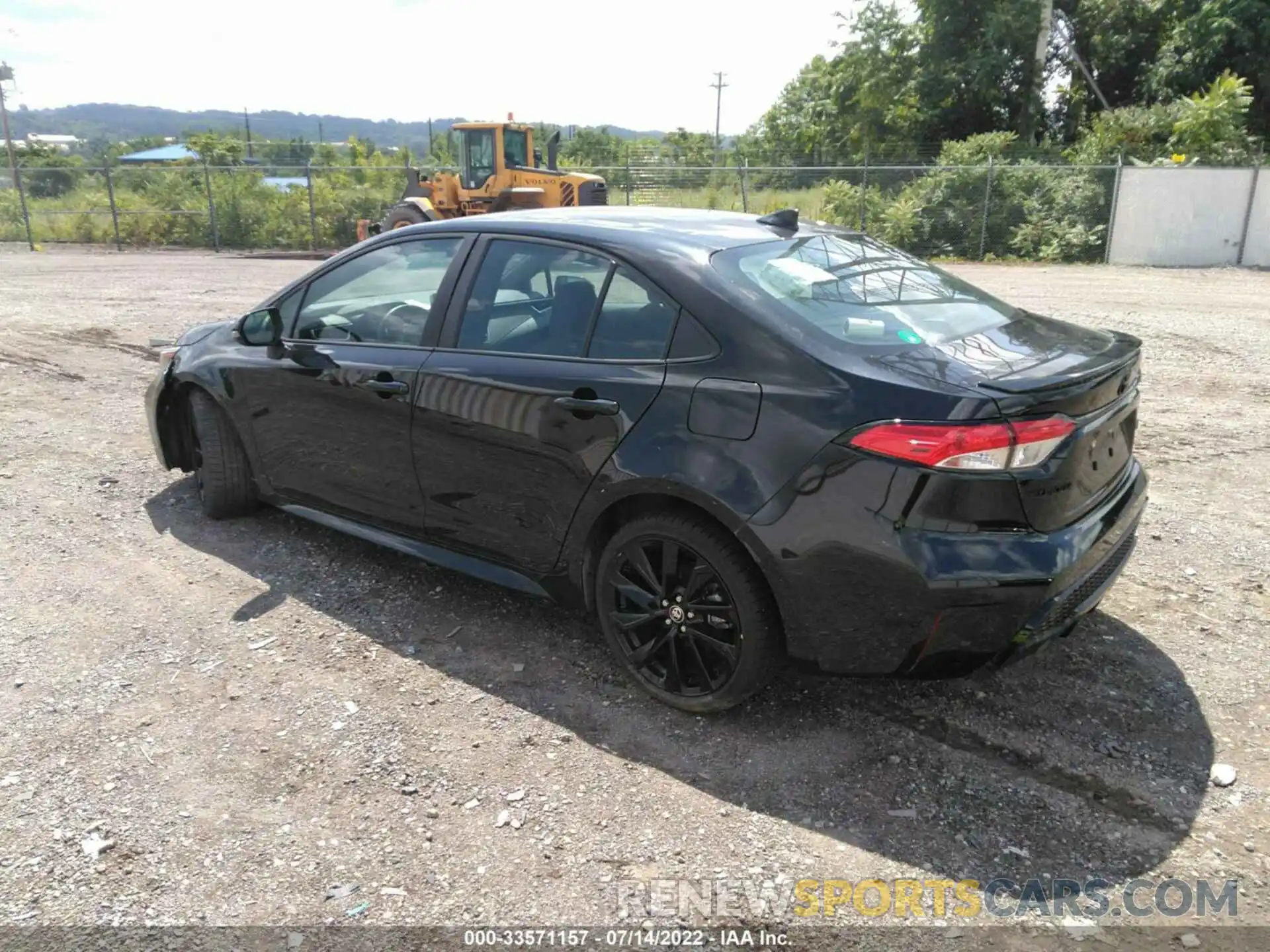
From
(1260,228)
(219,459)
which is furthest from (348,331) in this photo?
(1260,228)

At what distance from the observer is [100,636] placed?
3891 mm

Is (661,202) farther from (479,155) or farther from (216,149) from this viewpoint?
(216,149)

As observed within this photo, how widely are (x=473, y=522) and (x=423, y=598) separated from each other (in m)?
0.66

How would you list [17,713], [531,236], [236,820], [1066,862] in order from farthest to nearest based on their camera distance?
[531,236] → [17,713] → [236,820] → [1066,862]

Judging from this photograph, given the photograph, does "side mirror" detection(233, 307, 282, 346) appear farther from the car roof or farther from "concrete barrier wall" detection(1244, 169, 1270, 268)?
"concrete barrier wall" detection(1244, 169, 1270, 268)

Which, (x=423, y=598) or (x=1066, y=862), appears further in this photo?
(x=423, y=598)

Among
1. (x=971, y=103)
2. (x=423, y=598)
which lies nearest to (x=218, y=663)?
(x=423, y=598)

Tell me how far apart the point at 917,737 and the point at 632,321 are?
1.71m

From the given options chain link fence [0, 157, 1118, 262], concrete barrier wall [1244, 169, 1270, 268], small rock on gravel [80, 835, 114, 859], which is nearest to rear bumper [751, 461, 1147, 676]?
small rock on gravel [80, 835, 114, 859]

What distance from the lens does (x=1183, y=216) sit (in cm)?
1869

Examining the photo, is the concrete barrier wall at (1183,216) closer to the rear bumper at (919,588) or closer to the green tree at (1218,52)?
the green tree at (1218,52)

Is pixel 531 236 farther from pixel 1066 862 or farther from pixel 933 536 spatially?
pixel 1066 862

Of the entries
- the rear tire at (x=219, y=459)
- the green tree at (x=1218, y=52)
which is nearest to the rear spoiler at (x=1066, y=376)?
the rear tire at (x=219, y=459)

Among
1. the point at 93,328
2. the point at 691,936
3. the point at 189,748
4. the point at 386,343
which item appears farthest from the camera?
the point at 93,328
